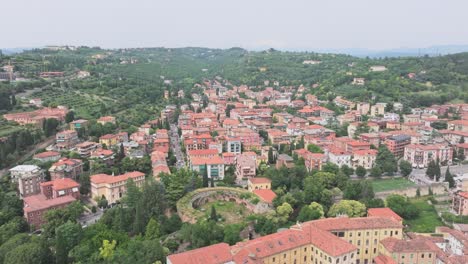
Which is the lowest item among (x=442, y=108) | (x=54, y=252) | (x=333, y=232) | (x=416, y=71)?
(x=54, y=252)

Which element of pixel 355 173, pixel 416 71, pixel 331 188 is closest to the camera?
pixel 331 188

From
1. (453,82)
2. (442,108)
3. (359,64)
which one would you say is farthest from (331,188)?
(359,64)

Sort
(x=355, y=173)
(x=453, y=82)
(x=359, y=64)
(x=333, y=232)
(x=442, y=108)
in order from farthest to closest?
(x=359, y=64) → (x=453, y=82) → (x=442, y=108) → (x=355, y=173) → (x=333, y=232)

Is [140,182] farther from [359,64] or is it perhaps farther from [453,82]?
[359,64]

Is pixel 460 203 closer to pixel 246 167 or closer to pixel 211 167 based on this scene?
pixel 246 167

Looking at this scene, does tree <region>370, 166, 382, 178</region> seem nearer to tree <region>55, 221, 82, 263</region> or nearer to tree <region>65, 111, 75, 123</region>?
tree <region>55, 221, 82, 263</region>

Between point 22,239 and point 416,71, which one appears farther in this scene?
point 416,71

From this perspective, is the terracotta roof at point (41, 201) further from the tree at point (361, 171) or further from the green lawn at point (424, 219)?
the green lawn at point (424, 219)
